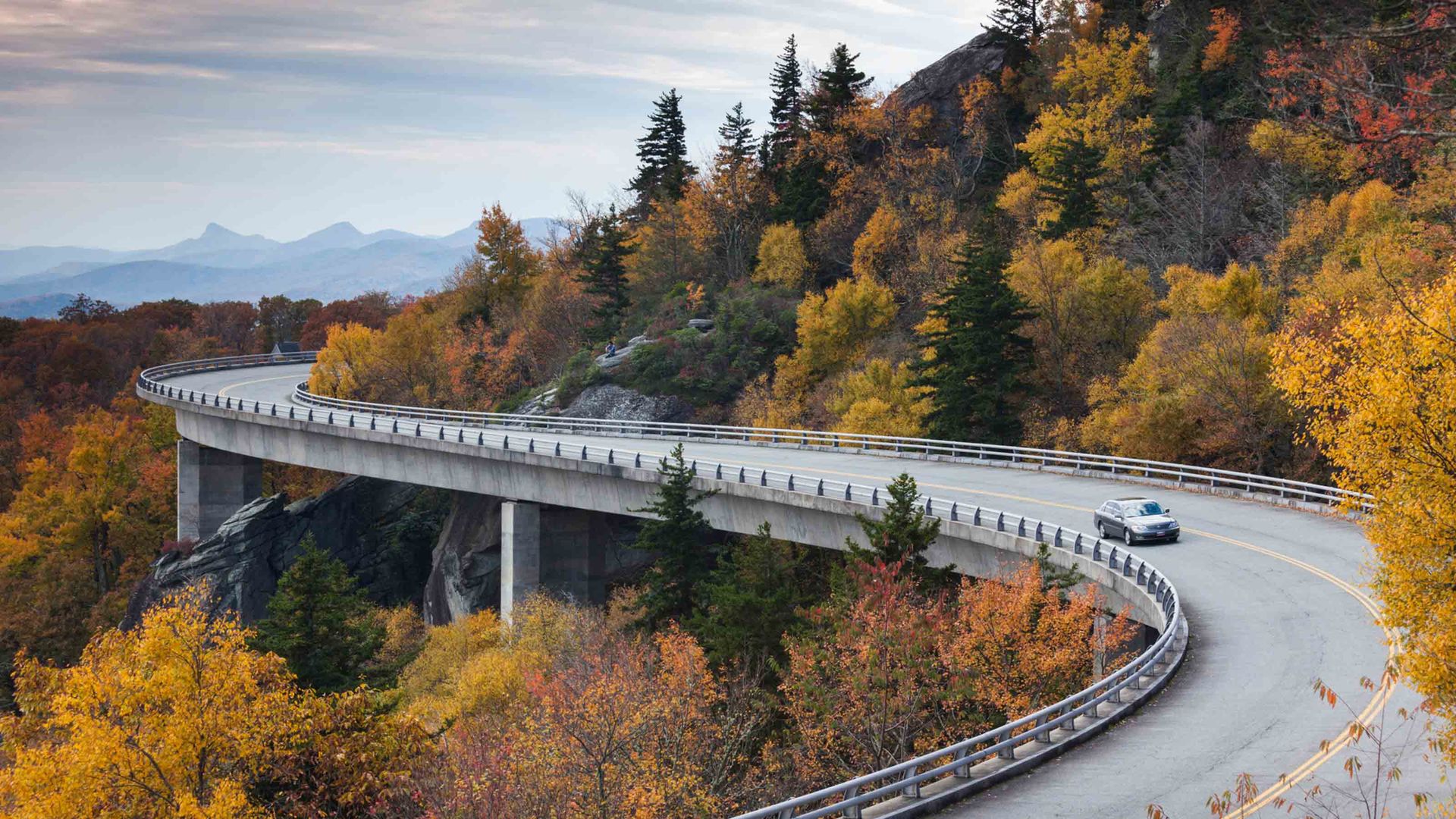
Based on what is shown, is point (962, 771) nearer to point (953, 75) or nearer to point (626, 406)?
point (626, 406)

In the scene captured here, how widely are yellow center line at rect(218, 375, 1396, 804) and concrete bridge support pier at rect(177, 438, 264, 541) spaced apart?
34792mm

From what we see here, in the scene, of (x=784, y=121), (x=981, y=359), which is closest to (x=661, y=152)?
(x=784, y=121)

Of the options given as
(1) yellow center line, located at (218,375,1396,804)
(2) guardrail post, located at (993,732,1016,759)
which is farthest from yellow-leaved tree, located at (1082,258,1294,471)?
(2) guardrail post, located at (993,732,1016,759)

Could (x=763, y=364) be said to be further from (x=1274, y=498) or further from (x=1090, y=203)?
(x=1274, y=498)

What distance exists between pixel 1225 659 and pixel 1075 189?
45874 millimetres

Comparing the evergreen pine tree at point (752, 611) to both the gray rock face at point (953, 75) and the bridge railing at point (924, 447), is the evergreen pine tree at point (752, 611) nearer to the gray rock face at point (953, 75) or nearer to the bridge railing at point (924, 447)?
the bridge railing at point (924, 447)

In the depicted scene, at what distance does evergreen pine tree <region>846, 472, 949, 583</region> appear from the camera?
3212 centimetres

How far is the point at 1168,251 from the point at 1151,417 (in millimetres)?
17904

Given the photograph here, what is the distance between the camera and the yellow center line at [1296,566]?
15547 mm

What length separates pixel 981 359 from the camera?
54.9 meters

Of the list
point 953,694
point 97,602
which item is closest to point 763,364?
point 97,602

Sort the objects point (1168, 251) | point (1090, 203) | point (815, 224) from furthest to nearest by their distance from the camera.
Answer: point (815, 224), point (1090, 203), point (1168, 251)

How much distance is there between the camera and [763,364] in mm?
73688

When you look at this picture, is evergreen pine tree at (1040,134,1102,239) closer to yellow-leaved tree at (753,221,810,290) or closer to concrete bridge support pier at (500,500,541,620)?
yellow-leaved tree at (753,221,810,290)
